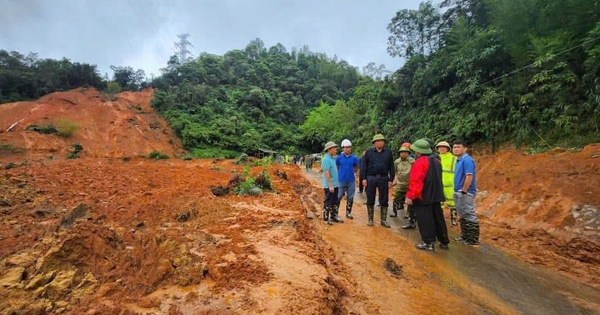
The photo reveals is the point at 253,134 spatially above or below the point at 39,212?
above

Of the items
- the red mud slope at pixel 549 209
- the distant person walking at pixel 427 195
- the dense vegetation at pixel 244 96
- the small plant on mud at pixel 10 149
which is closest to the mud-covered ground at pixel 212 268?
the distant person walking at pixel 427 195

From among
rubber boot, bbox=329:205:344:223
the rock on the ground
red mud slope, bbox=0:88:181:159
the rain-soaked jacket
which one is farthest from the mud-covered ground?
red mud slope, bbox=0:88:181:159

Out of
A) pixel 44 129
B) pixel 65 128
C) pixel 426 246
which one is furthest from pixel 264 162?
pixel 44 129

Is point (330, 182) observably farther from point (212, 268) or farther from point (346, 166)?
point (212, 268)

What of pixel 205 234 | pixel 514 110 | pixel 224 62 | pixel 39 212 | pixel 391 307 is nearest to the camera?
pixel 391 307

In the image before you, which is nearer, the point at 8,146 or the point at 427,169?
the point at 427,169

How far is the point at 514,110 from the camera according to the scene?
9.88 m

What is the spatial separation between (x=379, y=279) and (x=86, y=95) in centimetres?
4423

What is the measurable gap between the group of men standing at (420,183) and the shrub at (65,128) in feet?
101

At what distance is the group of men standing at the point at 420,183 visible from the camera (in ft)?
15.0

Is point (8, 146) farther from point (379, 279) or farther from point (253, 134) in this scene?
point (379, 279)

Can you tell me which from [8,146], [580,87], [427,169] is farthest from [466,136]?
[8,146]

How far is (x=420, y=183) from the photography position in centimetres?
455

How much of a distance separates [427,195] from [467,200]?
3.30 feet
